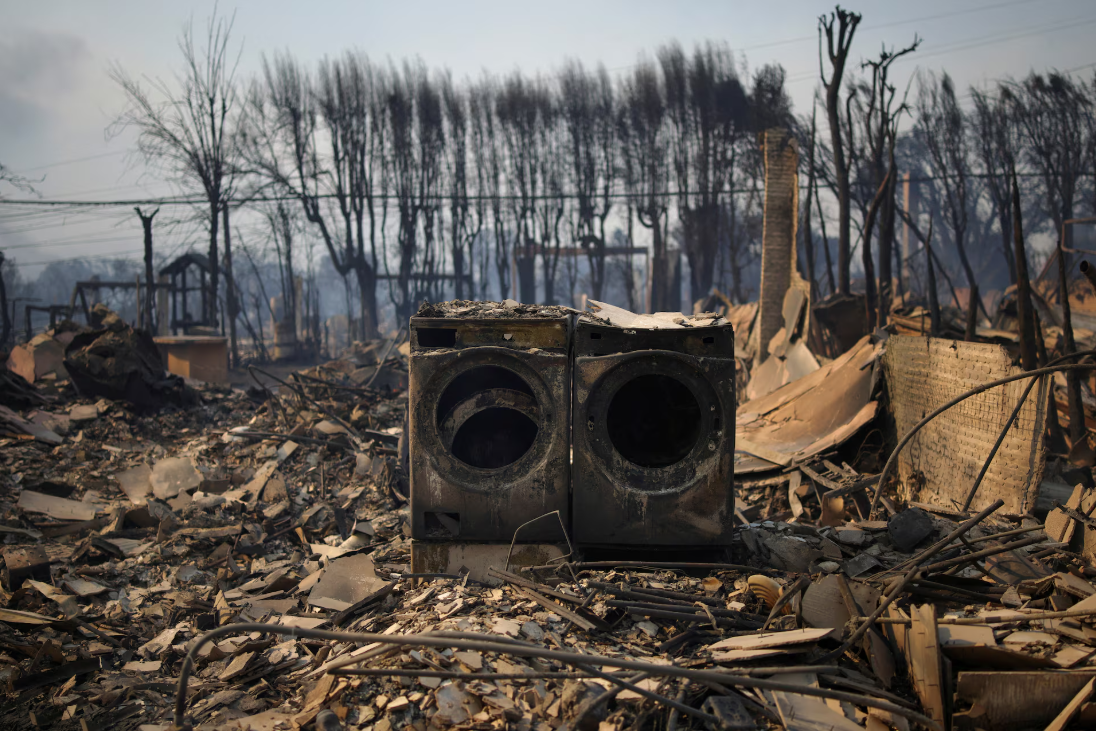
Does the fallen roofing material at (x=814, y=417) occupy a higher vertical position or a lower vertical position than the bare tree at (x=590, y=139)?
lower

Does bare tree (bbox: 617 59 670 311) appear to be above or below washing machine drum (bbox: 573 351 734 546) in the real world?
above

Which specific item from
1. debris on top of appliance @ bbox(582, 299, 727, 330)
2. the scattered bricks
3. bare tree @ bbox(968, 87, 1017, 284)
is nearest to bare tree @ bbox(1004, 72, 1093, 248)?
bare tree @ bbox(968, 87, 1017, 284)

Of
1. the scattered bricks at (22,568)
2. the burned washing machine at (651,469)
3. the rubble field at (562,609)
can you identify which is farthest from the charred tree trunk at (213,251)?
the burned washing machine at (651,469)

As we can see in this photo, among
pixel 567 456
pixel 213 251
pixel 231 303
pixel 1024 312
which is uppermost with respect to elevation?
pixel 213 251

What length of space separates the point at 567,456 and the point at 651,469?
20.5 inches

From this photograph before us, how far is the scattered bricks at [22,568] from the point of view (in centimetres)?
486

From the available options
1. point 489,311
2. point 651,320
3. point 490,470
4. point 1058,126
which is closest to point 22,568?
point 490,470

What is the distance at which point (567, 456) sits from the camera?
422 centimetres

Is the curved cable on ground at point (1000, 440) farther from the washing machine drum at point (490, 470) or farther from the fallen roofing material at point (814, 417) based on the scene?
the washing machine drum at point (490, 470)

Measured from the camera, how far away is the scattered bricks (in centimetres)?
486

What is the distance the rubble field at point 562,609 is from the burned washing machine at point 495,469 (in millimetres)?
211

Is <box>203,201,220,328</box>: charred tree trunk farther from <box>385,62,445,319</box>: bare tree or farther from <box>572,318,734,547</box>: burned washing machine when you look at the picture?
<box>572,318,734,547</box>: burned washing machine

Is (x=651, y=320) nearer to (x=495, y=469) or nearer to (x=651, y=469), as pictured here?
(x=651, y=469)

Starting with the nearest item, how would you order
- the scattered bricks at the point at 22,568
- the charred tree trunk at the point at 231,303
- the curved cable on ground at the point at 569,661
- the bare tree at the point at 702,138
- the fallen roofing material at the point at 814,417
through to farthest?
the curved cable on ground at the point at 569,661
the scattered bricks at the point at 22,568
the fallen roofing material at the point at 814,417
the charred tree trunk at the point at 231,303
the bare tree at the point at 702,138
